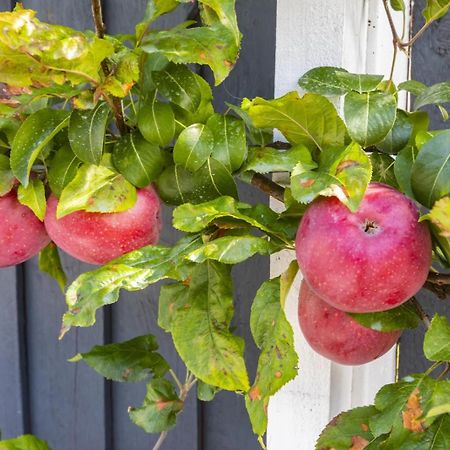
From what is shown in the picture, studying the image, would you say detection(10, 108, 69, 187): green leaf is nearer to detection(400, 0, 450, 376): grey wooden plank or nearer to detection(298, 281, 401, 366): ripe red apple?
detection(298, 281, 401, 366): ripe red apple

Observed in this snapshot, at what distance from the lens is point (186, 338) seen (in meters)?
0.65

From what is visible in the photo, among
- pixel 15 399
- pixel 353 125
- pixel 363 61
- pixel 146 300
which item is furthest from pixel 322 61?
pixel 15 399

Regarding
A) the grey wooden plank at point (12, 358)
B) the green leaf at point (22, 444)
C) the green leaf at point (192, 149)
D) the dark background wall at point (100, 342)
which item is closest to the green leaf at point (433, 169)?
the green leaf at point (192, 149)

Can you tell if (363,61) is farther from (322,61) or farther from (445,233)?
(445,233)

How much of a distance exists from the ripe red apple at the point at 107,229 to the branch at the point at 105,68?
75 mm

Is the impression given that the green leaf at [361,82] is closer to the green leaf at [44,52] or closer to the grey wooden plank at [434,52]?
the green leaf at [44,52]

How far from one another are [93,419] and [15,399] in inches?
8.3

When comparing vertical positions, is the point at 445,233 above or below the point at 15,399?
above

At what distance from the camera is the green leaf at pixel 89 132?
0.66m

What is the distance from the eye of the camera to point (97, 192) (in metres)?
0.67

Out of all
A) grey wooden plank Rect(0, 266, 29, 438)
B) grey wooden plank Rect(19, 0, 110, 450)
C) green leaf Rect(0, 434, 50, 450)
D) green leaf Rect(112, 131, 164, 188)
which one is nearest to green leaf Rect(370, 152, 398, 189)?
green leaf Rect(112, 131, 164, 188)

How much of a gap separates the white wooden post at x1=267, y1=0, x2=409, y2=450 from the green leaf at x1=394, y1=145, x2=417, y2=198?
0.27m

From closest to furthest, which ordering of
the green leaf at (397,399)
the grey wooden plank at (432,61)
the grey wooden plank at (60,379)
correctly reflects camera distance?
1. the green leaf at (397,399)
2. the grey wooden plank at (432,61)
3. the grey wooden plank at (60,379)

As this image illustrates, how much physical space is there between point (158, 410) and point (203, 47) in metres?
0.59
